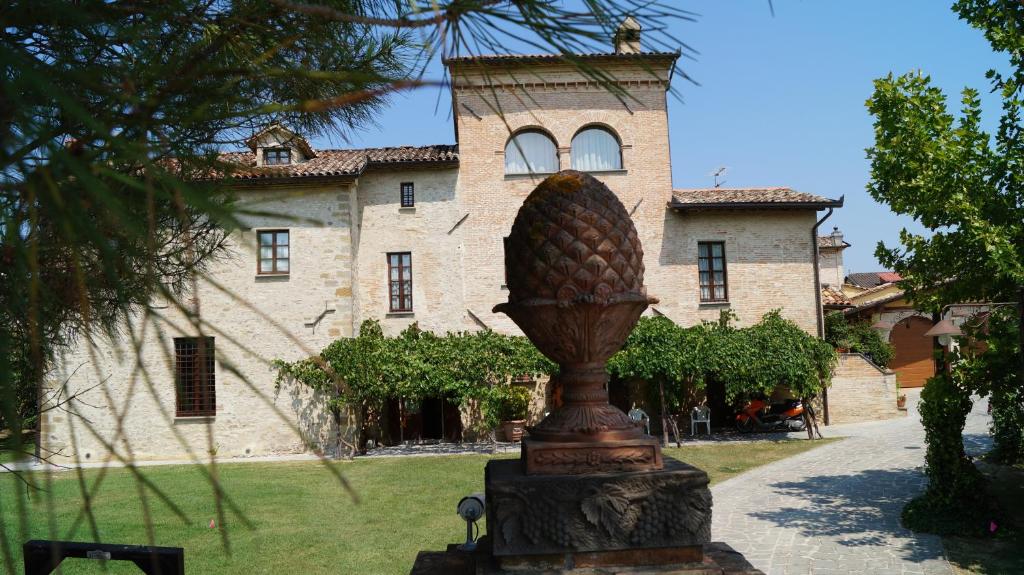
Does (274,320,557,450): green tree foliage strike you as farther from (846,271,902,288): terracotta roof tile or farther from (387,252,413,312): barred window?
(846,271,902,288): terracotta roof tile

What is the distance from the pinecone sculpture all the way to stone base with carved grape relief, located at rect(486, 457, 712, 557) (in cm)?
83

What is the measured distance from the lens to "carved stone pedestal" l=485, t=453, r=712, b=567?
2844mm

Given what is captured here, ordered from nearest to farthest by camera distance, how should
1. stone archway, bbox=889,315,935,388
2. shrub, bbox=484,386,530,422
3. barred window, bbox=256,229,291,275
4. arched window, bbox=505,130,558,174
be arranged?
barred window, bbox=256,229,291,275 → shrub, bbox=484,386,530,422 → arched window, bbox=505,130,558,174 → stone archway, bbox=889,315,935,388

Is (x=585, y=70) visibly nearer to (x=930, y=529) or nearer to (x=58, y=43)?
(x=58, y=43)

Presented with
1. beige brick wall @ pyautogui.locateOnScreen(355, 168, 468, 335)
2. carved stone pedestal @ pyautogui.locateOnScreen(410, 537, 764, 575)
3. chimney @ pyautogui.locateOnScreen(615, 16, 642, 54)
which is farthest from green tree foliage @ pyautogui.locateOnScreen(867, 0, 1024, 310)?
beige brick wall @ pyautogui.locateOnScreen(355, 168, 468, 335)

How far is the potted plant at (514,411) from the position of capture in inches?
708

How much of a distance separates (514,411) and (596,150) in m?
7.94

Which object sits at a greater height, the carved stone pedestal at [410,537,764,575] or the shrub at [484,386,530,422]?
the carved stone pedestal at [410,537,764,575]

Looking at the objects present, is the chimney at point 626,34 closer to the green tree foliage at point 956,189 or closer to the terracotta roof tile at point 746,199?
the green tree foliage at point 956,189

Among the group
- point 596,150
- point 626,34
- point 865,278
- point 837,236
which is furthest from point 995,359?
point 865,278

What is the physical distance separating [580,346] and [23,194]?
2.47 metres

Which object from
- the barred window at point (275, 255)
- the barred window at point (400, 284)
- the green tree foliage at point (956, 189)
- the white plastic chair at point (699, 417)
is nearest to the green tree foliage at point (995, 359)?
the green tree foliage at point (956, 189)

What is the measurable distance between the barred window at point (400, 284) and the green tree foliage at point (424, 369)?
3.62 feet

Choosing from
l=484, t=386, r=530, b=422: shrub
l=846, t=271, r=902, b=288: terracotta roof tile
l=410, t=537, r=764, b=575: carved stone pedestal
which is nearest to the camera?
l=410, t=537, r=764, b=575: carved stone pedestal
